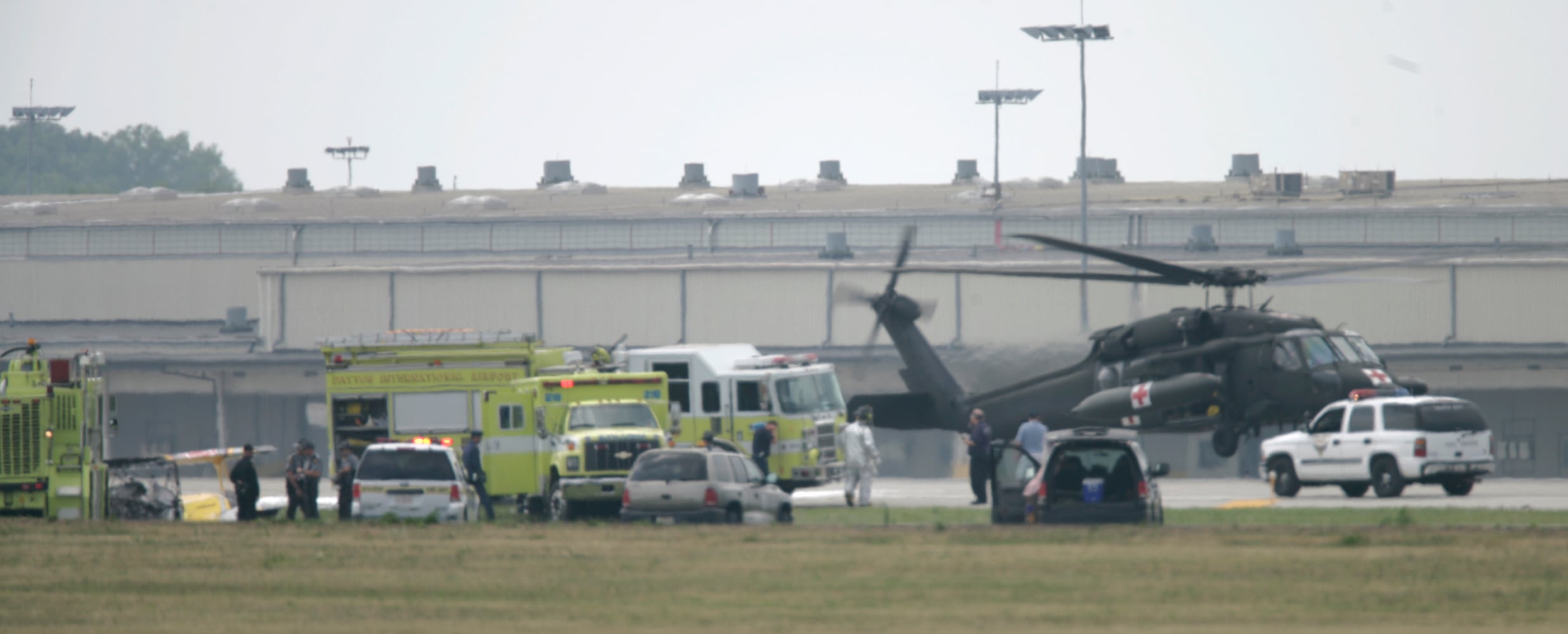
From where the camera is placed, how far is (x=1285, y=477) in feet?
105

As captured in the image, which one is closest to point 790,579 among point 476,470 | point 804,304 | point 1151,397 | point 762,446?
point 476,470

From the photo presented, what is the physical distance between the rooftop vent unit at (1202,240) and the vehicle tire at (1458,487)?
29565 mm

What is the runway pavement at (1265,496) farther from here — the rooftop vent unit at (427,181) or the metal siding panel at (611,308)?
the rooftop vent unit at (427,181)

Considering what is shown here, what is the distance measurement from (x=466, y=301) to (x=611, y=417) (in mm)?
31521

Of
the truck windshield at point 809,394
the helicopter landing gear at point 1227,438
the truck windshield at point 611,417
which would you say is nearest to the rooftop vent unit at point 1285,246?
the truck windshield at point 809,394

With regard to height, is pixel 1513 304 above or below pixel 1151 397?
above

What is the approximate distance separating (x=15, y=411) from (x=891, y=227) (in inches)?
1659

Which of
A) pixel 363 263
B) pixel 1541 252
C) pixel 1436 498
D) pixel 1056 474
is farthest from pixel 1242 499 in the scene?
pixel 363 263

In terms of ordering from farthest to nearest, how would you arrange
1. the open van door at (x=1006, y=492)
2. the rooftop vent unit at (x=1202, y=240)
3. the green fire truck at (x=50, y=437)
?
the rooftop vent unit at (x=1202, y=240), the green fire truck at (x=50, y=437), the open van door at (x=1006, y=492)

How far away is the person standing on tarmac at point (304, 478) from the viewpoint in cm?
2902

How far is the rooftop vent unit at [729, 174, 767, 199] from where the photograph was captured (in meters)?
77.9

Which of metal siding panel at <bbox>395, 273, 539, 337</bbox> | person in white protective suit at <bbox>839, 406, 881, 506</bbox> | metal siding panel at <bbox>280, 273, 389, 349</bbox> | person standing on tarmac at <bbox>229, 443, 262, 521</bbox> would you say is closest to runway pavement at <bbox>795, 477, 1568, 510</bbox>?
person in white protective suit at <bbox>839, 406, 881, 506</bbox>

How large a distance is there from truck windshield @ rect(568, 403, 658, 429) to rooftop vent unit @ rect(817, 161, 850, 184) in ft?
180

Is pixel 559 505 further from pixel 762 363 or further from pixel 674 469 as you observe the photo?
pixel 762 363
